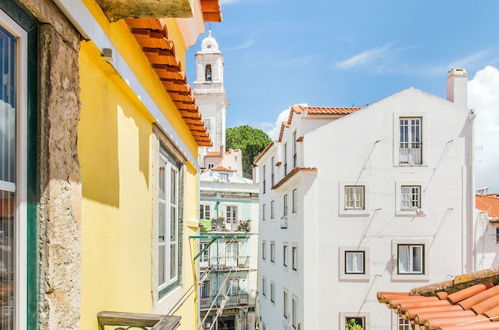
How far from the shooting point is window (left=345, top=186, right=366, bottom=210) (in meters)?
16.0

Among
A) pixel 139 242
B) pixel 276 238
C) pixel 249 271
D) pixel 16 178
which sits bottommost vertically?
pixel 249 271

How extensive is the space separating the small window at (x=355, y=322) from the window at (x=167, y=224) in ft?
39.0

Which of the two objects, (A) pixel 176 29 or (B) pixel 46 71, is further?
(A) pixel 176 29

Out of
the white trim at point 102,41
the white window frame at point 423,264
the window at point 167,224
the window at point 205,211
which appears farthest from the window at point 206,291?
the white trim at point 102,41

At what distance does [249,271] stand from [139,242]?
2681cm

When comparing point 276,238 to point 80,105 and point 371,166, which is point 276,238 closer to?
point 371,166

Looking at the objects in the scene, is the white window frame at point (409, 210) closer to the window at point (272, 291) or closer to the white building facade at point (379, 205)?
the white building facade at point (379, 205)

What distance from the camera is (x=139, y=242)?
11.4ft

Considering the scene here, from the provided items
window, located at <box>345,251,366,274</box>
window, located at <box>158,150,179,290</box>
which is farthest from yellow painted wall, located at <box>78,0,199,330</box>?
window, located at <box>345,251,366,274</box>

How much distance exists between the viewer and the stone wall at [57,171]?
1.88m

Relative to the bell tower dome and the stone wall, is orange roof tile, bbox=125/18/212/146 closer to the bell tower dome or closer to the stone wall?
the stone wall

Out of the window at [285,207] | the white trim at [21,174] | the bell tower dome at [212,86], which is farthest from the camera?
the bell tower dome at [212,86]

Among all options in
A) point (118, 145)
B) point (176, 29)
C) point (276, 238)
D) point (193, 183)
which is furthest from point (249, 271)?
point (118, 145)

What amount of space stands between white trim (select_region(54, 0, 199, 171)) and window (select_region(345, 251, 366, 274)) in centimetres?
1297
